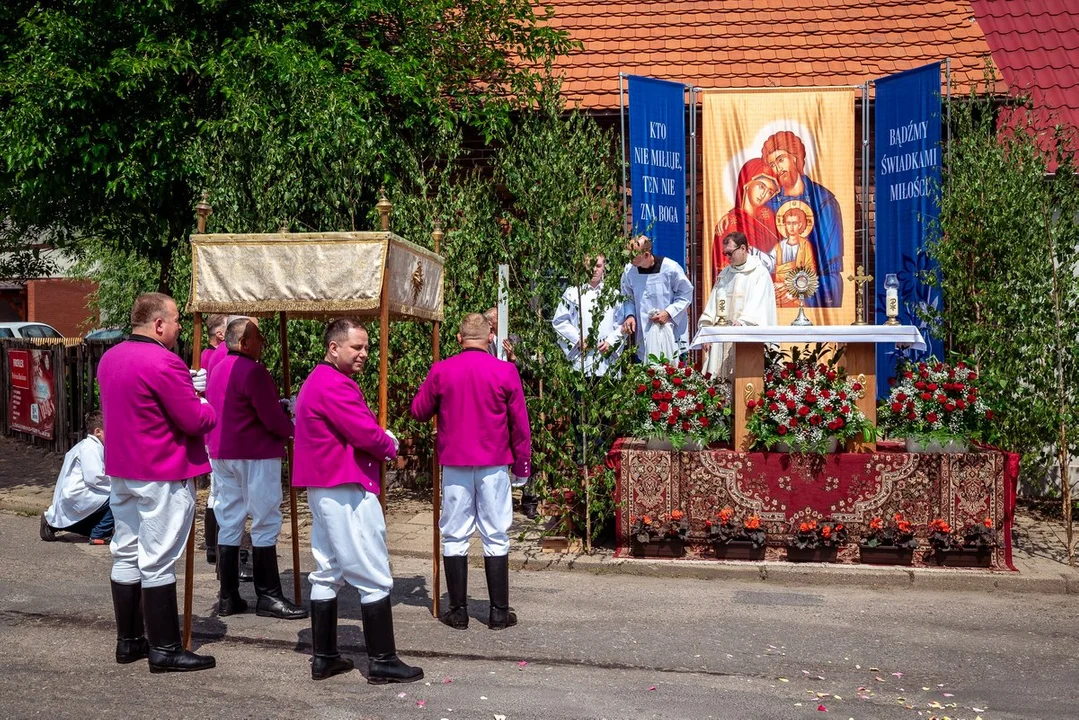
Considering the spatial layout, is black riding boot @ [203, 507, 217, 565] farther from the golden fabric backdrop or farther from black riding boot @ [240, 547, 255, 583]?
the golden fabric backdrop

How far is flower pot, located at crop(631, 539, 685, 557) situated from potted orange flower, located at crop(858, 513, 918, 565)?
55.5 inches

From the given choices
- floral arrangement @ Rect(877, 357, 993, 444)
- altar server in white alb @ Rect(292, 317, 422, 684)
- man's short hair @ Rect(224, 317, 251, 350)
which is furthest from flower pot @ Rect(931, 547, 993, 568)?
man's short hair @ Rect(224, 317, 251, 350)

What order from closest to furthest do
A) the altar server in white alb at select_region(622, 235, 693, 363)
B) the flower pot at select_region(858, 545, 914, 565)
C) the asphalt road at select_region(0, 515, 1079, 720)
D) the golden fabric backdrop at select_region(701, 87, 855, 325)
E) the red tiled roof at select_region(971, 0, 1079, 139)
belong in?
the asphalt road at select_region(0, 515, 1079, 720), the flower pot at select_region(858, 545, 914, 565), the altar server in white alb at select_region(622, 235, 693, 363), the golden fabric backdrop at select_region(701, 87, 855, 325), the red tiled roof at select_region(971, 0, 1079, 139)

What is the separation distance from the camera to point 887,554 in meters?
9.13

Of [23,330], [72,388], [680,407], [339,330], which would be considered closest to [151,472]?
[339,330]

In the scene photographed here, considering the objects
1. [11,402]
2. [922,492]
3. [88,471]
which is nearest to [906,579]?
[922,492]

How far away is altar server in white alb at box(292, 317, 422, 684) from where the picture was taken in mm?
5918

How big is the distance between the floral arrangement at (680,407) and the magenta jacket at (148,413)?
420cm

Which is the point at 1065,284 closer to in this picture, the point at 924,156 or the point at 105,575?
the point at 924,156

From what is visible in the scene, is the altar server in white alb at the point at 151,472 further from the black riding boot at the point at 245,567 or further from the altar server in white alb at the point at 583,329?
the altar server in white alb at the point at 583,329

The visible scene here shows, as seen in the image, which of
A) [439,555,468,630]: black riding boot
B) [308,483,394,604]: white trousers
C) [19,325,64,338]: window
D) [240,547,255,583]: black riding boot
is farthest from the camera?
[19,325,64,338]: window

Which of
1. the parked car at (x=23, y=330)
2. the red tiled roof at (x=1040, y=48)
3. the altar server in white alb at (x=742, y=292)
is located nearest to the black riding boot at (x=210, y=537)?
the altar server in white alb at (x=742, y=292)

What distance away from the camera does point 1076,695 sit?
5973 mm

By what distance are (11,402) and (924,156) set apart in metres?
14.9
